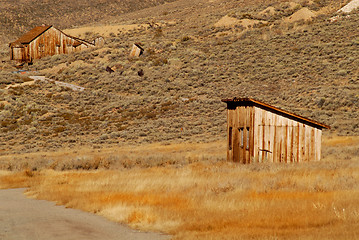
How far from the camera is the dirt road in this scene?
891cm

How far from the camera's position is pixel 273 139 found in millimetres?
20469

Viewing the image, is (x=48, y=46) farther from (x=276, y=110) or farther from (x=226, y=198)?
(x=226, y=198)

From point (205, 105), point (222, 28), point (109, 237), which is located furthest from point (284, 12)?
point (109, 237)

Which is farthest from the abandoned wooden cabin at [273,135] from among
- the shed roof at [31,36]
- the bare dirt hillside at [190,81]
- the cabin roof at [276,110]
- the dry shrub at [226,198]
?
the shed roof at [31,36]

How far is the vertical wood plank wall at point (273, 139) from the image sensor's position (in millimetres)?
20250

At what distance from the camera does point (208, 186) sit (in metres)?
14.2

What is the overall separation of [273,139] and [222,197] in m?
9.00

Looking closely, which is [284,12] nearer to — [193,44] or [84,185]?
[193,44]

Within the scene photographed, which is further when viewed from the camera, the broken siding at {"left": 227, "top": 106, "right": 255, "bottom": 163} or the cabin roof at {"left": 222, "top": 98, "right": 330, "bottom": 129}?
the broken siding at {"left": 227, "top": 106, "right": 255, "bottom": 163}

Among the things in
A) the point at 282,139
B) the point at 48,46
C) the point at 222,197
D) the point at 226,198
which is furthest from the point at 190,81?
the point at 226,198

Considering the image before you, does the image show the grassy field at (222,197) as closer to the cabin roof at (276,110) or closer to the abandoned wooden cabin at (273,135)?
the abandoned wooden cabin at (273,135)

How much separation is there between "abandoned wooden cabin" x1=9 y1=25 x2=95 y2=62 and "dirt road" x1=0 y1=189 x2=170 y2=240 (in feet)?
205

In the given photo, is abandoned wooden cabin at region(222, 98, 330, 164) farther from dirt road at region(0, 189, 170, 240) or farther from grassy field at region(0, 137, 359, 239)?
dirt road at region(0, 189, 170, 240)

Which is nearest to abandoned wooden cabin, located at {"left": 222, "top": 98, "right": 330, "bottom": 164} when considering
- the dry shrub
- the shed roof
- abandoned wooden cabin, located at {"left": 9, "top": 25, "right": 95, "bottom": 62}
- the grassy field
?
the grassy field
